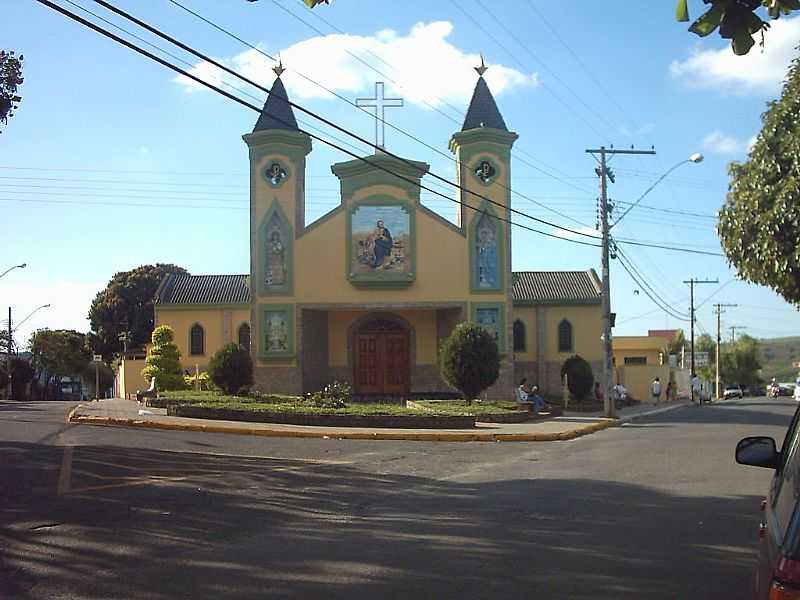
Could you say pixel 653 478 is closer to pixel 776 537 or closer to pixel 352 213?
pixel 776 537

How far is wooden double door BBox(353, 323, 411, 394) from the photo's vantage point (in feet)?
135

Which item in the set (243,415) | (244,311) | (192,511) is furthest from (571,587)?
(244,311)

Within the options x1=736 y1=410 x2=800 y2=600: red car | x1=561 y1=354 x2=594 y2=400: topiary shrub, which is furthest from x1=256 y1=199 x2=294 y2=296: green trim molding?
x1=736 y1=410 x2=800 y2=600: red car

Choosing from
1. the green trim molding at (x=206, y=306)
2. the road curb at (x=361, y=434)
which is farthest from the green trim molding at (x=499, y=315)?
the road curb at (x=361, y=434)

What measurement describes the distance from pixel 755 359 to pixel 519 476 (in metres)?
114

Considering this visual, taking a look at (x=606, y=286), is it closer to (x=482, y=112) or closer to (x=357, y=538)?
(x=482, y=112)

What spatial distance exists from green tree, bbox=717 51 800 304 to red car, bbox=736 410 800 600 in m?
6.36

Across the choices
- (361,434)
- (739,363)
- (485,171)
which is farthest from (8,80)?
(739,363)

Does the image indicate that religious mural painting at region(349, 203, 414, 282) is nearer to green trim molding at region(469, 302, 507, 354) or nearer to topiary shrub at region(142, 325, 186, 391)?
green trim molding at region(469, 302, 507, 354)

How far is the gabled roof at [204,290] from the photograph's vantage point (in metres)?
46.3

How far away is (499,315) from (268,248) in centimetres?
1031

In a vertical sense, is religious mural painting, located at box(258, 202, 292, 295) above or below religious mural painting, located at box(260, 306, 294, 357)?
above

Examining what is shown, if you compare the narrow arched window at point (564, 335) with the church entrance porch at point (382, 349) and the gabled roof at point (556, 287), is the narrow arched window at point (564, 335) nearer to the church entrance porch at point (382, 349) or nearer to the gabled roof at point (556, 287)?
the gabled roof at point (556, 287)

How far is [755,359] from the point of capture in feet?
391
